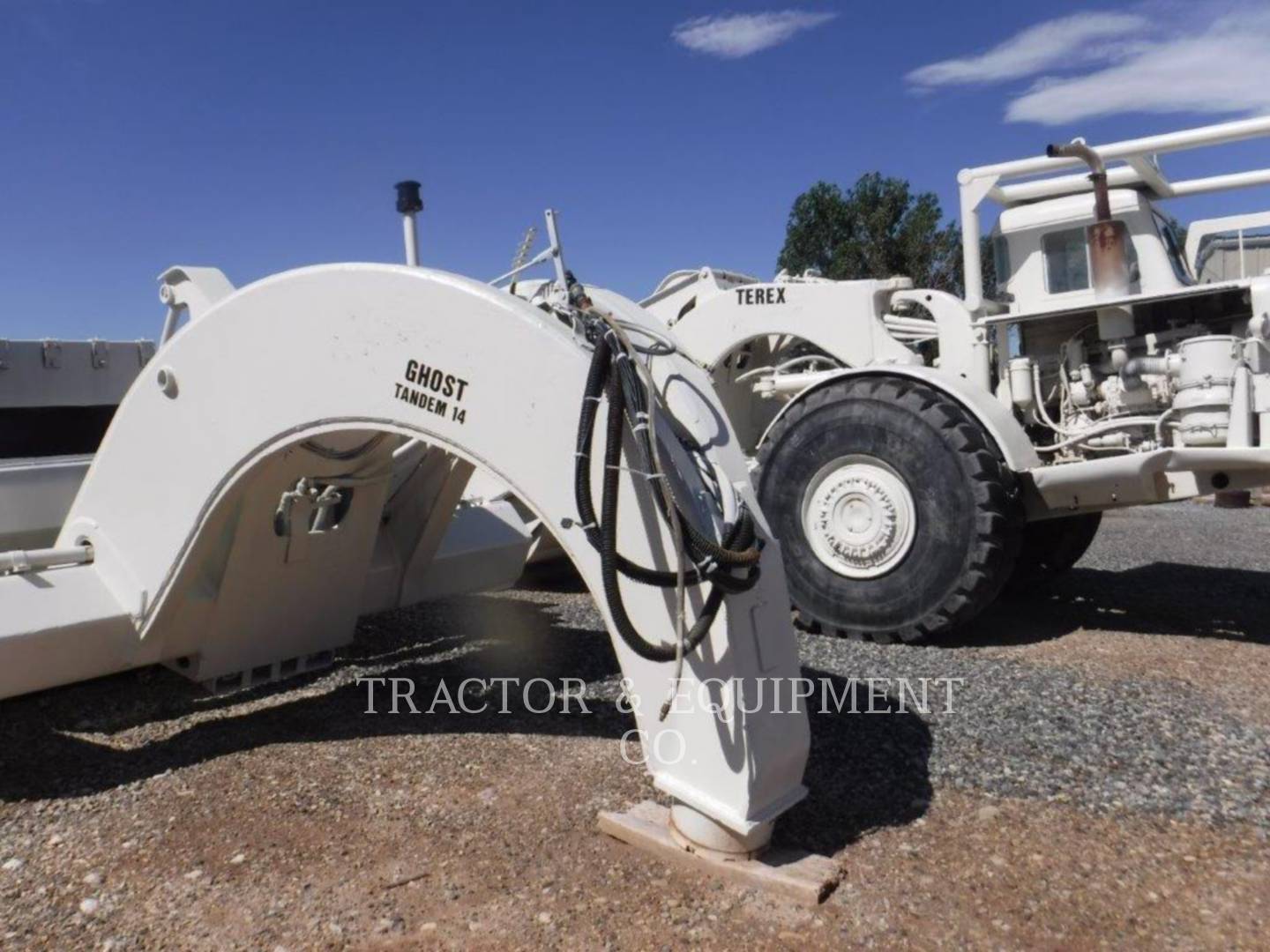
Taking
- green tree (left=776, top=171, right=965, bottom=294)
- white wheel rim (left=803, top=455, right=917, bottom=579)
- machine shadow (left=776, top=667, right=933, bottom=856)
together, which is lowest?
machine shadow (left=776, top=667, right=933, bottom=856)

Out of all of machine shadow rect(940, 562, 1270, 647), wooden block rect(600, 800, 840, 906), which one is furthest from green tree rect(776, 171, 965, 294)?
wooden block rect(600, 800, 840, 906)

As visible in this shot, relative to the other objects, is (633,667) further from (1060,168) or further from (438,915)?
(1060,168)

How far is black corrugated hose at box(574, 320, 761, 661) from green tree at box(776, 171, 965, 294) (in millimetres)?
23063

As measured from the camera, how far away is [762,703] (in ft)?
8.96

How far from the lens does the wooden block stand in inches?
105

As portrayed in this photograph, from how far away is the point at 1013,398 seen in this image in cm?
580

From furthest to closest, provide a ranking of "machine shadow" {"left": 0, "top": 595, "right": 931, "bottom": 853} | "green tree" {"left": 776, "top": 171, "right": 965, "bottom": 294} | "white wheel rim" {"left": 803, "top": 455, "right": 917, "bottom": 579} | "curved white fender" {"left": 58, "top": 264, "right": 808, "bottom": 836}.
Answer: "green tree" {"left": 776, "top": 171, "right": 965, "bottom": 294} → "white wheel rim" {"left": 803, "top": 455, "right": 917, "bottom": 579} → "machine shadow" {"left": 0, "top": 595, "right": 931, "bottom": 853} → "curved white fender" {"left": 58, "top": 264, "right": 808, "bottom": 836}

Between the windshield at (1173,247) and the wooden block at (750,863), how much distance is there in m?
4.20

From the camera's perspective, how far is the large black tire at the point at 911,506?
5.14m

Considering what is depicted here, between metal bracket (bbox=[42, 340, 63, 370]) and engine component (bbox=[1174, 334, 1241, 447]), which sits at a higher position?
metal bracket (bbox=[42, 340, 63, 370])

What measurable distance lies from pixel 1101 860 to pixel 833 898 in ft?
2.59

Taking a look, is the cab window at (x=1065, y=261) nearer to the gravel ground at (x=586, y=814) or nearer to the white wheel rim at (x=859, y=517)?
the white wheel rim at (x=859, y=517)

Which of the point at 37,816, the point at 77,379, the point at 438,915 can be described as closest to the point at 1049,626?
the point at 438,915

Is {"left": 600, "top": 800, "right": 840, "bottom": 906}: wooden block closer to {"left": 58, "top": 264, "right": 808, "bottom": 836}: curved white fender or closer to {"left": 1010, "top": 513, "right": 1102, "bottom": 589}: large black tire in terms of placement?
{"left": 58, "top": 264, "right": 808, "bottom": 836}: curved white fender
